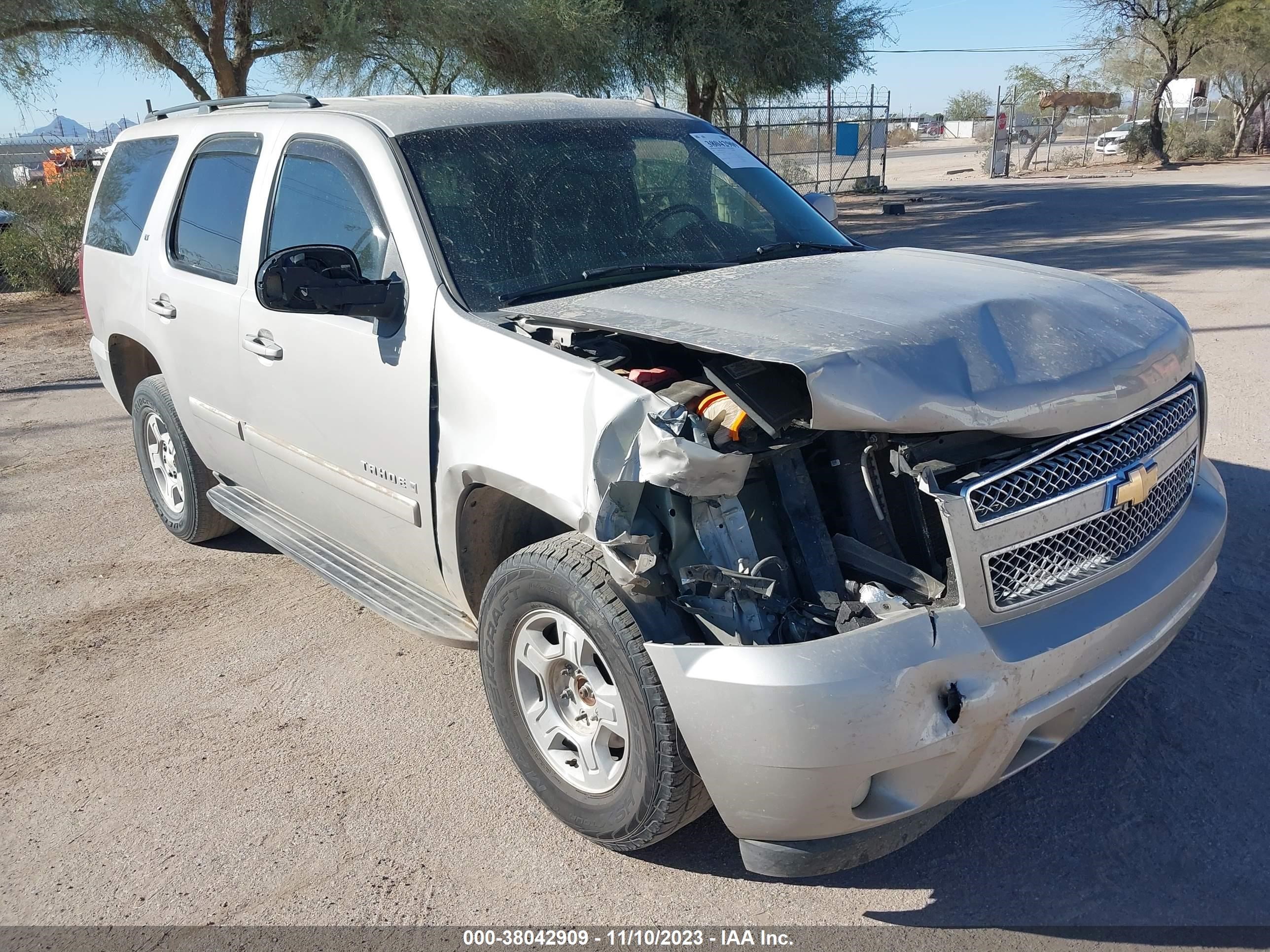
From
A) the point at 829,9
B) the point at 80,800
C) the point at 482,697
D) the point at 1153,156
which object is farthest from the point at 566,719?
the point at 1153,156

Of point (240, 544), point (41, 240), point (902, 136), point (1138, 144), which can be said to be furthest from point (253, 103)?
point (902, 136)

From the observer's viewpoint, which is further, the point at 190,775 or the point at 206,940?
the point at 190,775

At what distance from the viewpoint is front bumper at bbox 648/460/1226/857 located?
2352mm

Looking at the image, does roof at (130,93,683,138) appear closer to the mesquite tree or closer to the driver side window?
the driver side window

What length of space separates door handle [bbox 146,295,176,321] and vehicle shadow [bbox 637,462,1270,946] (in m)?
3.23

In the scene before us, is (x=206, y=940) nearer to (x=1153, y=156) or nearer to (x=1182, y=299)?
(x=1182, y=299)

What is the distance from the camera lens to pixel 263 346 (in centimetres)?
404

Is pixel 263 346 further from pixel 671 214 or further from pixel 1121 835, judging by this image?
pixel 1121 835

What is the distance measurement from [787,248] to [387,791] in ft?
8.03

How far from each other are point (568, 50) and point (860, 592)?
15.4m

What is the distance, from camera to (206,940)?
281 cm

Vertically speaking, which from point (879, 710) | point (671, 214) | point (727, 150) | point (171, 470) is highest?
point (727, 150)

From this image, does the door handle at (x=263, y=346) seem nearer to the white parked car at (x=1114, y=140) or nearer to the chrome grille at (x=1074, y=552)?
the chrome grille at (x=1074, y=552)

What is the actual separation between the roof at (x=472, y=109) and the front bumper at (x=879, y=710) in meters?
2.27
